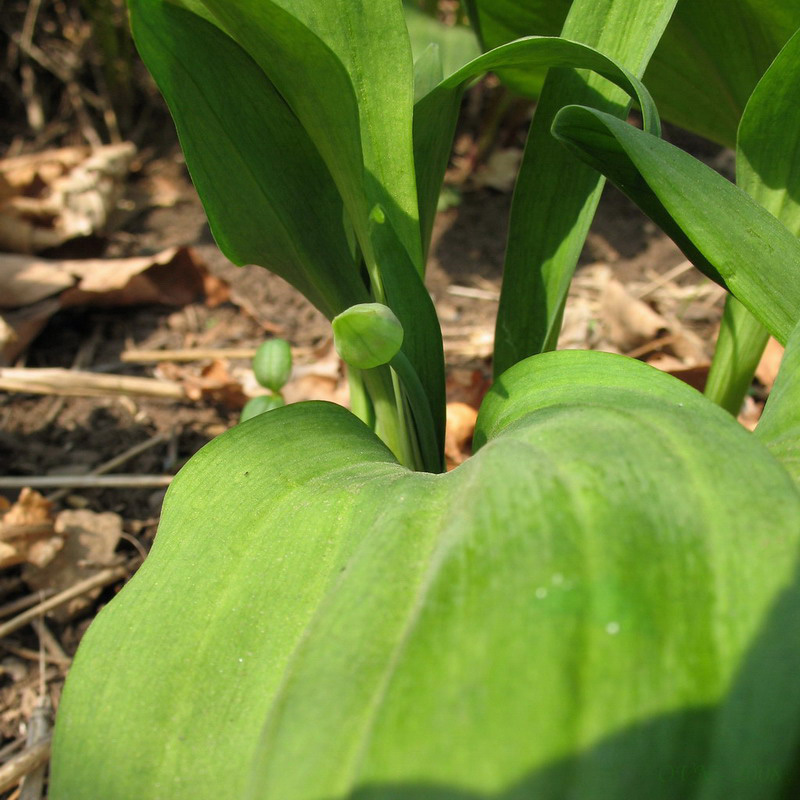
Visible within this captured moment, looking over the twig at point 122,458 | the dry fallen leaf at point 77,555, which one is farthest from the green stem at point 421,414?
the twig at point 122,458

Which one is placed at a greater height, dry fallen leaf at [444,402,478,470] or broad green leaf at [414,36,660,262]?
broad green leaf at [414,36,660,262]

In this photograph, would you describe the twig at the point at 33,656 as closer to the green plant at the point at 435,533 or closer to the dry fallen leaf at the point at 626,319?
the green plant at the point at 435,533

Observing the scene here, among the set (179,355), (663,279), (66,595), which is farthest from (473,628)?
(663,279)

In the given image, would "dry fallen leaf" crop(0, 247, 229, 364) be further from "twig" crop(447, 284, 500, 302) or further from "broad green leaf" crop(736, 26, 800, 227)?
"broad green leaf" crop(736, 26, 800, 227)

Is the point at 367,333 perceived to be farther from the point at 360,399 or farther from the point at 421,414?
the point at 360,399

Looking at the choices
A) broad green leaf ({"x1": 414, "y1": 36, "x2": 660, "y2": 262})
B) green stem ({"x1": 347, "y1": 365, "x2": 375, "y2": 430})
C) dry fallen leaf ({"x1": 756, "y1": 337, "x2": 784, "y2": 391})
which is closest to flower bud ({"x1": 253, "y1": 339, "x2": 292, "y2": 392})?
green stem ({"x1": 347, "y1": 365, "x2": 375, "y2": 430})

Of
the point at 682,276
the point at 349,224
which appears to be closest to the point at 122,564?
the point at 349,224

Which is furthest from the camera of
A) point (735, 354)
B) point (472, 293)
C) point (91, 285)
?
point (472, 293)
